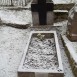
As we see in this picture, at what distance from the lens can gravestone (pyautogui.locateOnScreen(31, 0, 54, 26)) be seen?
28.0 ft

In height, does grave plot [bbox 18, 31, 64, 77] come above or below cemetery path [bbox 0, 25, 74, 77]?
above

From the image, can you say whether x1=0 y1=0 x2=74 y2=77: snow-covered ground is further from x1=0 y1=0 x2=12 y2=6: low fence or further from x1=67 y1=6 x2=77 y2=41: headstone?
x1=0 y1=0 x2=12 y2=6: low fence

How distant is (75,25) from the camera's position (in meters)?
6.93

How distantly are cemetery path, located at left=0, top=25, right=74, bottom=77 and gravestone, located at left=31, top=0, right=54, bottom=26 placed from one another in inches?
22.4

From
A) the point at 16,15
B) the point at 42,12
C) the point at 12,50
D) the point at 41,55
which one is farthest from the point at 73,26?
the point at 16,15

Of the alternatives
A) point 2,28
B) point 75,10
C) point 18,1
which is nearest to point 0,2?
point 18,1

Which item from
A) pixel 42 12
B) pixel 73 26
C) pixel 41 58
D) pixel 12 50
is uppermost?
pixel 42 12

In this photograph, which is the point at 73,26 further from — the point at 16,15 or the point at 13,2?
the point at 13,2

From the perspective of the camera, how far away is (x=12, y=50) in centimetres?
711

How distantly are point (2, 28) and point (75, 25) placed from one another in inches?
120

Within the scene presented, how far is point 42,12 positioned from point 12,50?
2187 mm

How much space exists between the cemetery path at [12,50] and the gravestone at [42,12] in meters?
0.57

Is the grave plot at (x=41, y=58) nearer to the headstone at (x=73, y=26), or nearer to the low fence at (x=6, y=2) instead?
the headstone at (x=73, y=26)

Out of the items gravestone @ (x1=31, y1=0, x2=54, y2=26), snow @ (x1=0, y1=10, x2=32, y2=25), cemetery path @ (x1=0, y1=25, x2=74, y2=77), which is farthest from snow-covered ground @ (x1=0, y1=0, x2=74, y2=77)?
gravestone @ (x1=31, y1=0, x2=54, y2=26)
